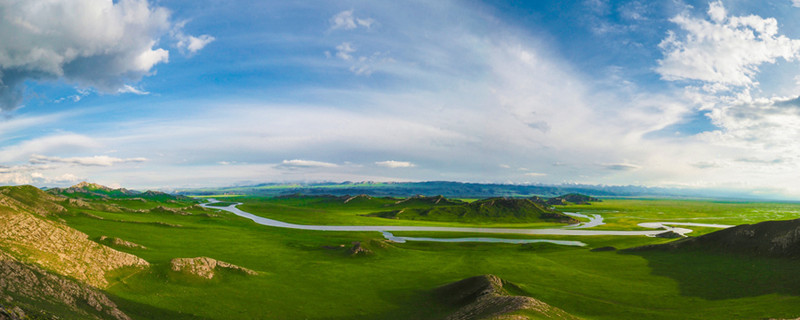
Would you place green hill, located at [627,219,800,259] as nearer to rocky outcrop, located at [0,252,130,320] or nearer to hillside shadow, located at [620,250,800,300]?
hillside shadow, located at [620,250,800,300]

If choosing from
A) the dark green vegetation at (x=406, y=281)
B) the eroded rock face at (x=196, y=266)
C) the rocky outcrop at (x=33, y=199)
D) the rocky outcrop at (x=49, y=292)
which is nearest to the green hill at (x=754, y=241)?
the dark green vegetation at (x=406, y=281)

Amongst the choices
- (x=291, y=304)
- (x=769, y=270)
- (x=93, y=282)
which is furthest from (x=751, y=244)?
(x=93, y=282)

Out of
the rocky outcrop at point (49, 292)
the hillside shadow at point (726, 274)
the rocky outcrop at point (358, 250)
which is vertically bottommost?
the rocky outcrop at point (358, 250)

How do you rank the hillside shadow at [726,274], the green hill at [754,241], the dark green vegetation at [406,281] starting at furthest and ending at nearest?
the green hill at [754,241] < the hillside shadow at [726,274] < the dark green vegetation at [406,281]

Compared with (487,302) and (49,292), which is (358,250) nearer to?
(487,302)

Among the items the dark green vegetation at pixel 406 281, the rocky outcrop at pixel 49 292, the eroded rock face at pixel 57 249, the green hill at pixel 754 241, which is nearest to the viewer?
the rocky outcrop at pixel 49 292

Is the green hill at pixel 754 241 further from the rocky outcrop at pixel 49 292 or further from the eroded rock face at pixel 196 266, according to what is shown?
the rocky outcrop at pixel 49 292
